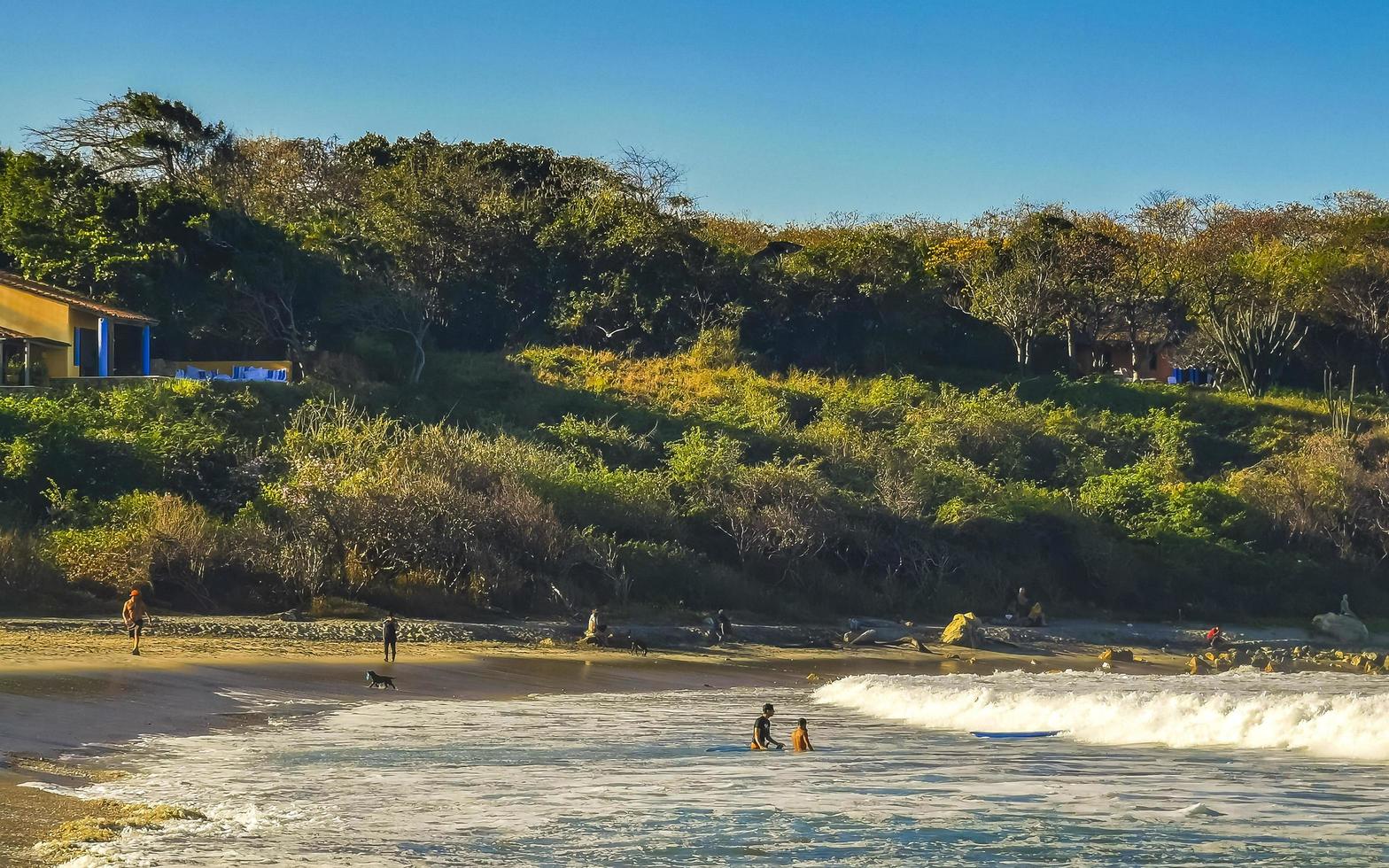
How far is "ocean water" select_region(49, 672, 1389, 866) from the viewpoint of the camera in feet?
46.0

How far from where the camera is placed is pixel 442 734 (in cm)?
2059

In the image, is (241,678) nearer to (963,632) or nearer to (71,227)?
(963,632)

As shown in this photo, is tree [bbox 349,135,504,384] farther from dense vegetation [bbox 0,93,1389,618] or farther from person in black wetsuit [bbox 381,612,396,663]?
person in black wetsuit [bbox 381,612,396,663]

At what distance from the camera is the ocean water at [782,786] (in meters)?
14.0

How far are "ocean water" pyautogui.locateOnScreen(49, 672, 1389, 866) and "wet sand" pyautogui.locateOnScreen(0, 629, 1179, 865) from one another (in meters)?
0.83

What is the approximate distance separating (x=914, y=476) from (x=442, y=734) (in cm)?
2453

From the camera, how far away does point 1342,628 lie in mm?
40875

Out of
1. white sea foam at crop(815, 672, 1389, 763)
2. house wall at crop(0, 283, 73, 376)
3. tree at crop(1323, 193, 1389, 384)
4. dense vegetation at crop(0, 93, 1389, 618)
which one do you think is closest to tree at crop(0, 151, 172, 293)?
dense vegetation at crop(0, 93, 1389, 618)

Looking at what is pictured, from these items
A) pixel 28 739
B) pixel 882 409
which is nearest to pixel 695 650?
pixel 28 739

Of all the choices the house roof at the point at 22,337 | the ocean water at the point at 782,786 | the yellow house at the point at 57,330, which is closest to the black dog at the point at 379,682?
the ocean water at the point at 782,786

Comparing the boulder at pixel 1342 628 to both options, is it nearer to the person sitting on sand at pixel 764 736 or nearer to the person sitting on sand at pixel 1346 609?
the person sitting on sand at pixel 1346 609

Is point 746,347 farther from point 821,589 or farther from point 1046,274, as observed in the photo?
point 821,589

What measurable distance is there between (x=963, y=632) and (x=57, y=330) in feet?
86.5

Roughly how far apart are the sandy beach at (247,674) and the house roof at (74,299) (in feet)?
57.0
